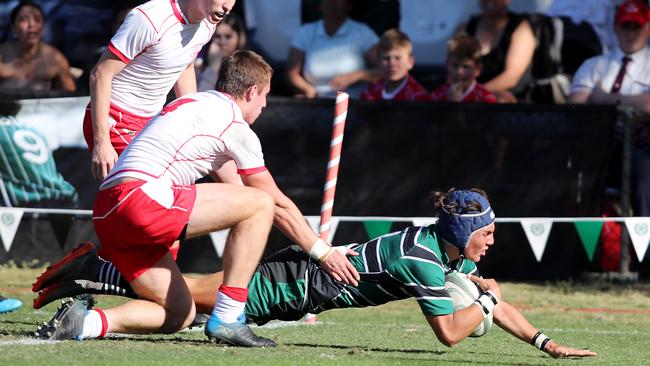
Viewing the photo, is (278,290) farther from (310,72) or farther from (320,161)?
(310,72)

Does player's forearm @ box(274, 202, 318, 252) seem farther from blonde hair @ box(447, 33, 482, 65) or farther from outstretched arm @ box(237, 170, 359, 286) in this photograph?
blonde hair @ box(447, 33, 482, 65)

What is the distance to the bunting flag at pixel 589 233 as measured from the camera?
10.2 meters

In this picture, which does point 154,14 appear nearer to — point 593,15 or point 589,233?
point 589,233

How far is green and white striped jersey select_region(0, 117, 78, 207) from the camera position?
10.5 metres

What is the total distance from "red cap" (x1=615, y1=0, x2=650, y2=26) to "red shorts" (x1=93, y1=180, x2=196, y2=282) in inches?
234

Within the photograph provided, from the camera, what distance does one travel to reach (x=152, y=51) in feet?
24.1

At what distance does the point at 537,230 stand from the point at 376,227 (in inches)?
49.0

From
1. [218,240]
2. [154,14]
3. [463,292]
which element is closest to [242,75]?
[154,14]

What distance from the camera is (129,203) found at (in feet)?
20.7

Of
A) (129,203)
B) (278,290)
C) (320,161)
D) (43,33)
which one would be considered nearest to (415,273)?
(278,290)

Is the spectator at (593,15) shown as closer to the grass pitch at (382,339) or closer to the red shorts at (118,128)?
the grass pitch at (382,339)

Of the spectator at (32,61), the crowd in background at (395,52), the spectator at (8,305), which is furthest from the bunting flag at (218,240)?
the spectator at (32,61)

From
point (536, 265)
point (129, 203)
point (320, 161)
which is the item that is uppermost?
point (129, 203)

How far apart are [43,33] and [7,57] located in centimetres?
64
